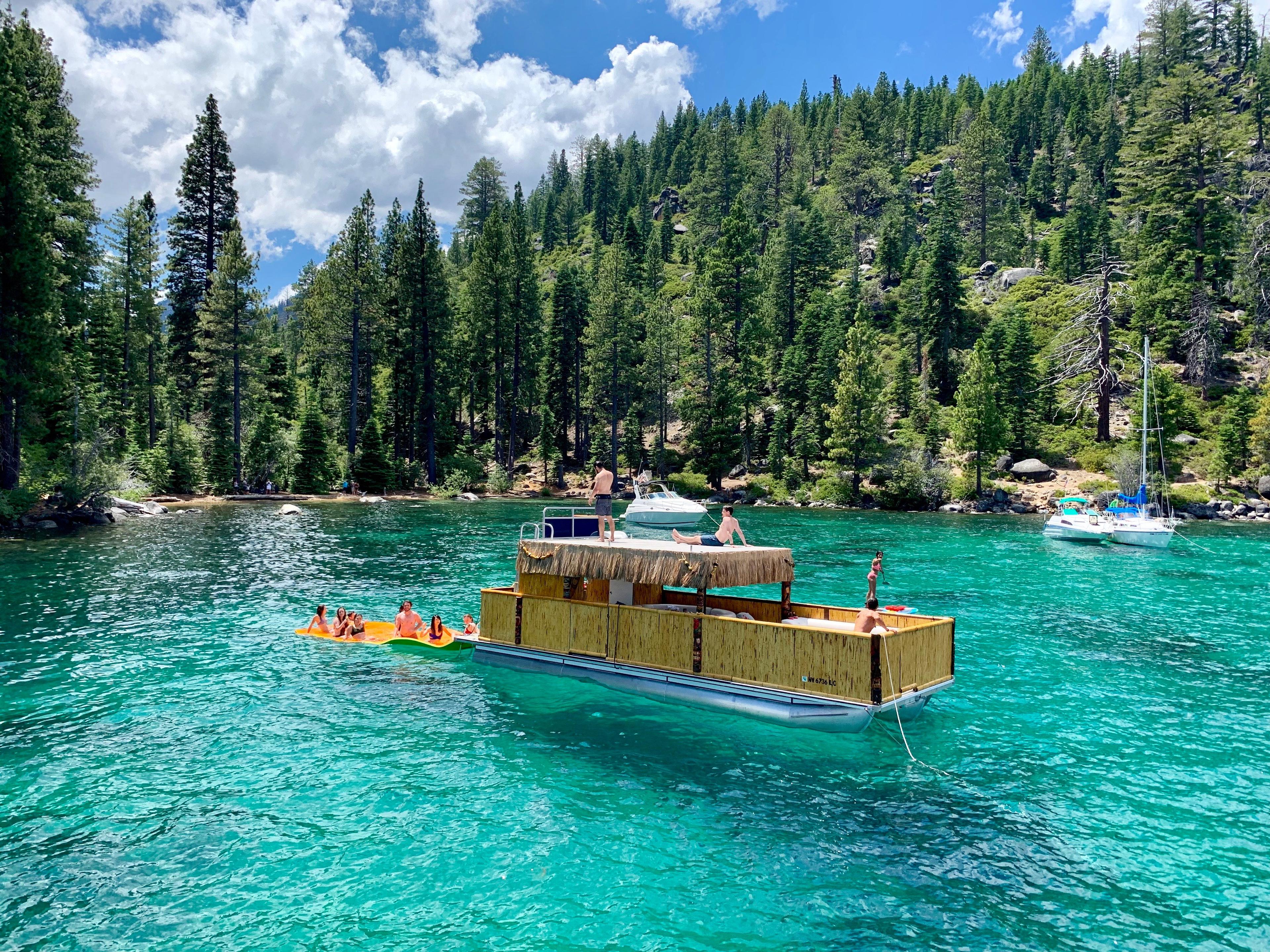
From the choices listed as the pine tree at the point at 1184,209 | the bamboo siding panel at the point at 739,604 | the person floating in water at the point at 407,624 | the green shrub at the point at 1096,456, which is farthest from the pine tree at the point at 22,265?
the pine tree at the point at 1184,209

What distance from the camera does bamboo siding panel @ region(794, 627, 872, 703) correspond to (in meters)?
13.4

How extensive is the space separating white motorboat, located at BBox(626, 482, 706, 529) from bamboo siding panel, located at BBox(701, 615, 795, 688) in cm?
3559

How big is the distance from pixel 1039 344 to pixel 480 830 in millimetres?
82769

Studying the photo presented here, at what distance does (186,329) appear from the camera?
71.8 m

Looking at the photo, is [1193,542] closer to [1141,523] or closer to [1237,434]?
[1141,523]

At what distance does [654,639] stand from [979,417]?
54.3 meters

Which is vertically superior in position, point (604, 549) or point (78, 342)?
point (78, 342)

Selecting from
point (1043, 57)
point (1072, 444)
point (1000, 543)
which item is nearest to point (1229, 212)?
point (1072, 444)

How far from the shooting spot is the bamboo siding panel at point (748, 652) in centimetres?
1413

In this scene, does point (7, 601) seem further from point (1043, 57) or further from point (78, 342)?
point (1043, 57)

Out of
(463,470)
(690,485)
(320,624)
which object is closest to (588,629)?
(320,624)

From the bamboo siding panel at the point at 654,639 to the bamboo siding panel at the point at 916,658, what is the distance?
12.6ft

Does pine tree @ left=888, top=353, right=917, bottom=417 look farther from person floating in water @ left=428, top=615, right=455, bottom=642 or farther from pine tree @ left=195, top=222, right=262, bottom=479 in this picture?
person floating in water @ left=428, top=615, right=455, bottom=642

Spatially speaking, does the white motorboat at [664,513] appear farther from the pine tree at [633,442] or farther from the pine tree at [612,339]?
the pine tree at [633,442]
